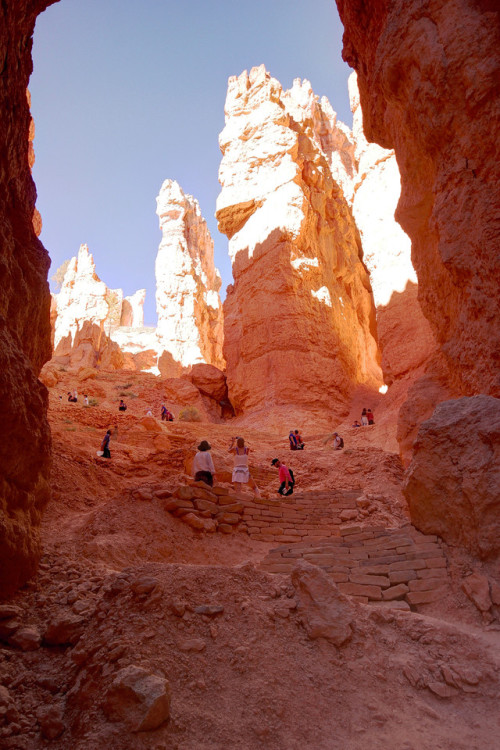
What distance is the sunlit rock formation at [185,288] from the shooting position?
5025 cm

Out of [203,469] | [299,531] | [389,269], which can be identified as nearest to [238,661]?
[299,531]

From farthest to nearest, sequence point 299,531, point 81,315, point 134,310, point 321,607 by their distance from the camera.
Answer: point 134,310 → point 81,315 → point 299,531 → point 321,607

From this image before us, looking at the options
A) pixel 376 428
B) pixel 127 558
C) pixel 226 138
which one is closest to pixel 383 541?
pixel 127 558

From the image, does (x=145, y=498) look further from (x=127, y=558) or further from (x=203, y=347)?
(x=203, y=347)

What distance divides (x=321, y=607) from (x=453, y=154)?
8.31 meters

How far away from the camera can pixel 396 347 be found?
21.2m

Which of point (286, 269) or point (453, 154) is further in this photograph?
point (286, 269)

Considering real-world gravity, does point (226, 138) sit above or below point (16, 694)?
above

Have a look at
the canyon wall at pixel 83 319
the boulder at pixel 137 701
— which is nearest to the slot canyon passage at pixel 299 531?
the boulder at pixel 137 701

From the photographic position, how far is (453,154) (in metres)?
9.03

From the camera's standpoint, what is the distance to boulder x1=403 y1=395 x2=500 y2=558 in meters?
5.73

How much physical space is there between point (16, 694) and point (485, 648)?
3879 millimetres

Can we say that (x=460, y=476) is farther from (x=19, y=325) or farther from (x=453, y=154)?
(x=453, y=154)

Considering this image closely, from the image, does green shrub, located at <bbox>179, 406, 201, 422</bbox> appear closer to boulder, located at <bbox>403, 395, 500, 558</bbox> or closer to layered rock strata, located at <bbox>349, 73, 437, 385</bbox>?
layered rock strata, located at <bbox>349, 73, 437, 385</bbox>
